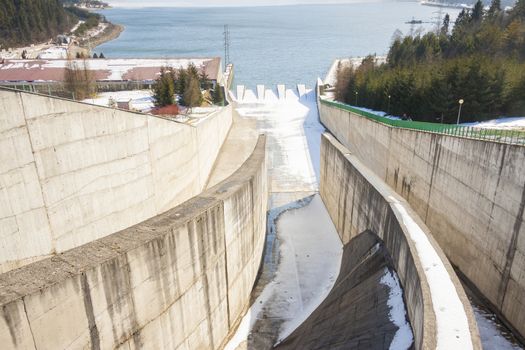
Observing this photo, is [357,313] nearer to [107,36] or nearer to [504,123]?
[504,123]

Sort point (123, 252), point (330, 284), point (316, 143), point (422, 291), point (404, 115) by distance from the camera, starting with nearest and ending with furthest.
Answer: point (123, 252), point (422, 291), point (330, 284), point (404, 115), point (316, 143)

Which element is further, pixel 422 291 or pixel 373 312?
pixel 373 312

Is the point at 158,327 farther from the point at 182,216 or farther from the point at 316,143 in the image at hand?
the point at 316,143

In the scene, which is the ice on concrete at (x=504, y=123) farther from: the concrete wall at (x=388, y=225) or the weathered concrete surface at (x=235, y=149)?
the weathered concrete surface at (x=235, y=149)

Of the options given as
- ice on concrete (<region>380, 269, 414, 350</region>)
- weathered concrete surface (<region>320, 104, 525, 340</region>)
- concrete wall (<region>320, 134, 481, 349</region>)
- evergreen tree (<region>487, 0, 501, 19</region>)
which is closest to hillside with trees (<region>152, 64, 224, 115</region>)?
concrete wall (<region>320, 134, 481, 349</region>)

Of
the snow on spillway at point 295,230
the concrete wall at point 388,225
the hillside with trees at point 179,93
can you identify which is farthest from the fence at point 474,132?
the hillside with trees at point 179,93

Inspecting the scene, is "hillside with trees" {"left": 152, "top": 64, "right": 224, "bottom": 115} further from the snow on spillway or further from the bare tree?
the snow on spillway

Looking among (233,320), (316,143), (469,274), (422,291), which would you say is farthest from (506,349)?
(316,143)
